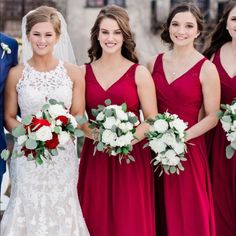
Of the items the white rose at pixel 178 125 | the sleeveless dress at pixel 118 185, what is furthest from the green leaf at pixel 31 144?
the white rose at pixel 178 125

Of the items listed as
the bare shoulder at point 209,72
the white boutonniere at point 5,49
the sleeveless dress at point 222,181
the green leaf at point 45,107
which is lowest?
the sleeveless dress at point 222,181

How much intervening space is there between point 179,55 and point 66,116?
125 cm

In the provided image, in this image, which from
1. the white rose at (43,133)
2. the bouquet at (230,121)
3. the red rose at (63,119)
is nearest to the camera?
the white rose at (43,133)

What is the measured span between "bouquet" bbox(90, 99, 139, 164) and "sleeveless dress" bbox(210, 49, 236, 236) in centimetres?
96

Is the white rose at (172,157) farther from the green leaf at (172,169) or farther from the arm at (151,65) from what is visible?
the arm at (151,65)

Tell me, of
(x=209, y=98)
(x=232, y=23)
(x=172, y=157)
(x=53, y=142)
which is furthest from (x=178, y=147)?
(x=232, y=23)

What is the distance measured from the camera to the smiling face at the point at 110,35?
458cm

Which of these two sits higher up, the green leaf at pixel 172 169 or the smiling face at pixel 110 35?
the smiling face at pixel 110 35

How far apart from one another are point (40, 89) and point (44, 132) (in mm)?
584

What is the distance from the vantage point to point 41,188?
443cm

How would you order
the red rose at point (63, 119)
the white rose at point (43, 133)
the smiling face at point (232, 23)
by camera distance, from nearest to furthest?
the white rose at point (43, 133)
the red rose at point (63, 119)
the smiling face at point (232, 23)

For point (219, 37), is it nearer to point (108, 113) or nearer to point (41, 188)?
point (108, 113)

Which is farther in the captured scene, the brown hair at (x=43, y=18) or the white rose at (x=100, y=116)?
the brown hair at (x=43, y=18)

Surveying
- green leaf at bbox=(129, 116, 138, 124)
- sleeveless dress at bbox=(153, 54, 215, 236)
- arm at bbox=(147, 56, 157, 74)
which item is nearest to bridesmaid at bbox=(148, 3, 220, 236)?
sleeveless dress at bbox=(153, 54, 215, 236)
